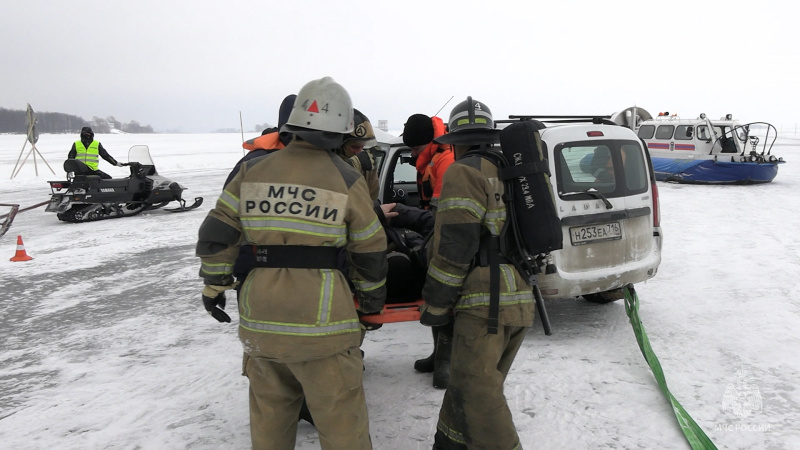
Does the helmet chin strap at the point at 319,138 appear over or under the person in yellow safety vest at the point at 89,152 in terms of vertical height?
over

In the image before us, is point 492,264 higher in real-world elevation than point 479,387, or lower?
higher

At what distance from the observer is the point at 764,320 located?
4.84 metres

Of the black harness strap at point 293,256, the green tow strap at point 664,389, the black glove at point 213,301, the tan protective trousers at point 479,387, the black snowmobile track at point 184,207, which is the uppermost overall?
the black harness strap at point 293,256

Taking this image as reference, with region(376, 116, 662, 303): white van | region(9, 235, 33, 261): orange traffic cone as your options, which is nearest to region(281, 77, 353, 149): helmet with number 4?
region(376, 116, 662, 303): white van

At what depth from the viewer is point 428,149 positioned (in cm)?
→ 462

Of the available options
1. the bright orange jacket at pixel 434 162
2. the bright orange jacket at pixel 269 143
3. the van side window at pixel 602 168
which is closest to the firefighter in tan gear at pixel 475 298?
the bright orange jacket at pixel 269 143

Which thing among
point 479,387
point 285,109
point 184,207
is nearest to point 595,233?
point 479,387

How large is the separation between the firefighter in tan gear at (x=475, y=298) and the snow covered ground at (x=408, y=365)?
2.00 feet

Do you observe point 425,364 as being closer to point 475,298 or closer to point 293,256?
point 475,298

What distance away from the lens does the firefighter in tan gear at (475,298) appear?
8.35 feet

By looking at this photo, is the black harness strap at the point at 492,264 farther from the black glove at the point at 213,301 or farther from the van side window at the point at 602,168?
the van side window at the point at 602,168

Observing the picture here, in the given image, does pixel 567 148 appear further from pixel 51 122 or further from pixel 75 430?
pixel 51 122

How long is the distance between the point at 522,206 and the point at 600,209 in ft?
7.11

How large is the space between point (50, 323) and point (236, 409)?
3.05 m
